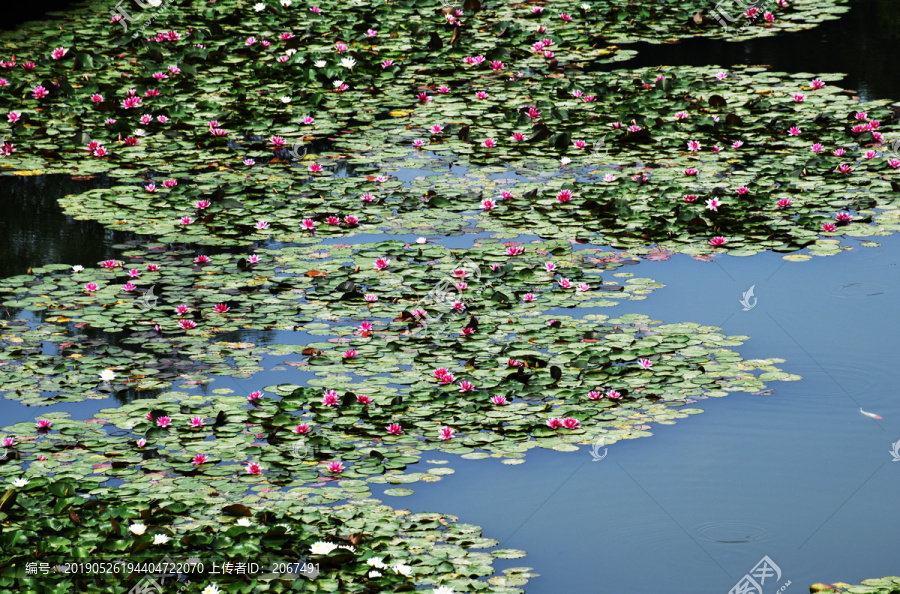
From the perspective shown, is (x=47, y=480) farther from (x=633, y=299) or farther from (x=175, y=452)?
(x=633, y=299)

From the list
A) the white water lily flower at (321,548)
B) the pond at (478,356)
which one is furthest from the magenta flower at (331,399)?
the white water lily flower at (321,548)

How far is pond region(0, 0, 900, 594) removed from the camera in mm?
4137

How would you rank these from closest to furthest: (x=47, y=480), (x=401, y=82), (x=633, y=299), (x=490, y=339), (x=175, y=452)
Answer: (x=47, y=480) → (x=175, y=452) → (x=490, y=339) → (x=633, y=299) → (x=401, y=82)

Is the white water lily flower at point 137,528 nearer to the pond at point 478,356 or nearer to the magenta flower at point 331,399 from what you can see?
the pond at point 478,356

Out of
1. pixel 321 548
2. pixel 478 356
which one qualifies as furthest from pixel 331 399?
pixel 321 548

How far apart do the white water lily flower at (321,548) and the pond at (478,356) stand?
0.19 feet

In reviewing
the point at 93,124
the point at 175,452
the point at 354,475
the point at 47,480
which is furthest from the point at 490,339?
the point at 93,124

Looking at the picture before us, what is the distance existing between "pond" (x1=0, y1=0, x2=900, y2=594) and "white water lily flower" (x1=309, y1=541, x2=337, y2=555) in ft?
0.19

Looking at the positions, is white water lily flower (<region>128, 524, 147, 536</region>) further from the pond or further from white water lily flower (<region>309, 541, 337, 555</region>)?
white water lily flower (<region>309, 541, 337, 555</region>)

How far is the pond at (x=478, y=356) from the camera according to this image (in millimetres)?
4137

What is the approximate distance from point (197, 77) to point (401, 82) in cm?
186

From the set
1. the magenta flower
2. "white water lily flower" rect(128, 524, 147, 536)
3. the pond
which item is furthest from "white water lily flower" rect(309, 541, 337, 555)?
the magenta flower

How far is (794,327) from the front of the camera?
5.66 meters

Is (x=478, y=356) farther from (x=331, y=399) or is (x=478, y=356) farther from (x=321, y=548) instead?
(x=321, y=548)
